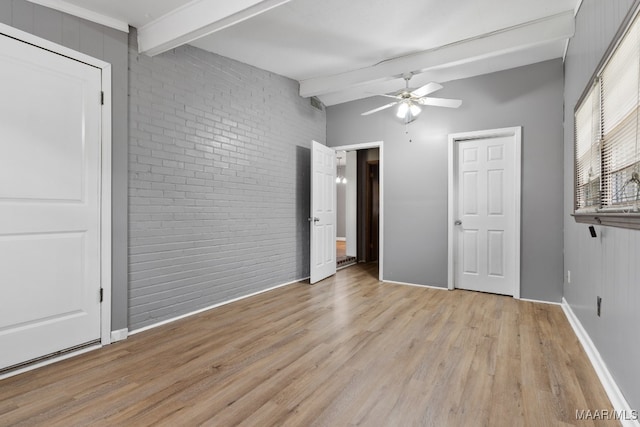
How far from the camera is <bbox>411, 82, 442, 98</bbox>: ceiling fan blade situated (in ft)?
10.3

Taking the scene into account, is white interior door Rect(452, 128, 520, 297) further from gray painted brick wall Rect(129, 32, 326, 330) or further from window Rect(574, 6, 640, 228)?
gray painted brick wall Rect(129, 32, 326, 330)

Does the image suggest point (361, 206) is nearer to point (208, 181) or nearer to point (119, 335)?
point (208, 181)

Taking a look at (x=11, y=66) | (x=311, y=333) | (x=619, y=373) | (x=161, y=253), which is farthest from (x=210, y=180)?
(x=619, y=373)

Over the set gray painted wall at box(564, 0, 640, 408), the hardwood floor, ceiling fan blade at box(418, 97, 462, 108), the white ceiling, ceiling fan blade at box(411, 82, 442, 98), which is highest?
the white ceiling

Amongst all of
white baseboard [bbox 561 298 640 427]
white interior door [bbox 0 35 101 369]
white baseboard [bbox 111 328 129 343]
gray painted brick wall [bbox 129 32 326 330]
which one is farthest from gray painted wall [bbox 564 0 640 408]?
white interior door [bbox 0 35 101 369]

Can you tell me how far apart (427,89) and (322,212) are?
2.24 meters

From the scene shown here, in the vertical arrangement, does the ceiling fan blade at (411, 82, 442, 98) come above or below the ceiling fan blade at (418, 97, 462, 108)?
above

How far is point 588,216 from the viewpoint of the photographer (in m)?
2.06

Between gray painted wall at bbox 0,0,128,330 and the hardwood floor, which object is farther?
gray painted wall at bbox 0,0,128,330

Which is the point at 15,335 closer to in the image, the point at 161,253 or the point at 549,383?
the point at 161,253

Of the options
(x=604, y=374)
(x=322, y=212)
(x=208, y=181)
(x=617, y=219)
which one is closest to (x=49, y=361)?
(x=208, y=181)

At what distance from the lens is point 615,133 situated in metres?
1.63

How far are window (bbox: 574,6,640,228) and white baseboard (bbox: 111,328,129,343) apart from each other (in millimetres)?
3375

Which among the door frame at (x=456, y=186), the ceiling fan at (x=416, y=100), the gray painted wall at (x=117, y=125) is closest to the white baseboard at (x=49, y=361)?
the gray painted wall at (x=117, y=125)
